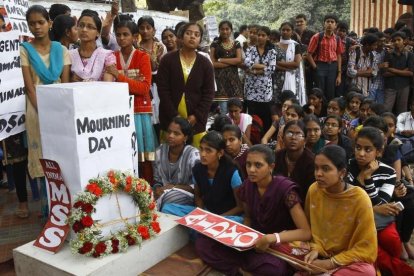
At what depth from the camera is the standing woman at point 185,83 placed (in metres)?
4.51

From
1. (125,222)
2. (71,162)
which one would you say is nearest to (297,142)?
(125,222)

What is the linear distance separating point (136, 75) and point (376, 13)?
49.7ft

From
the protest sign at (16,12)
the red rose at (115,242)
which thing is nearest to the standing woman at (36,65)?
the protest sign at (16,12)

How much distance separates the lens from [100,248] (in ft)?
9.31

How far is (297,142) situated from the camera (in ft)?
12.7

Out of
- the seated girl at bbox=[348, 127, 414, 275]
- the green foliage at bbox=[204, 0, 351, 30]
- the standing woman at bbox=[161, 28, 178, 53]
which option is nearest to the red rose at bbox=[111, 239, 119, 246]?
the seated girl at bbox=[348, 127, 414, 275]

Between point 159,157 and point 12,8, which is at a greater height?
point 12,8

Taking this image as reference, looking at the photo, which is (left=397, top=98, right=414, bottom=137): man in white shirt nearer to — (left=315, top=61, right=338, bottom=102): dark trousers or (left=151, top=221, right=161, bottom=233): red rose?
(left=315, top=61, right=338, bottom=102): dark trousers

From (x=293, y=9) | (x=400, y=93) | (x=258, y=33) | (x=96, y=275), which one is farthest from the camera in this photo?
(x=293, y=9)

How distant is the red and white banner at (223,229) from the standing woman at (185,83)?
53.0 inches

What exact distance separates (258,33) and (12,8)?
10.9ft

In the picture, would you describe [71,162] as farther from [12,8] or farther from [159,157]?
[12,8]

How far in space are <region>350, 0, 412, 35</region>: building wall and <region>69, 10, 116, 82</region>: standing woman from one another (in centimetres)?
1182

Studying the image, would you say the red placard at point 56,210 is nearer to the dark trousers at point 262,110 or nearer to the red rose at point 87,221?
the red rose at point 87,221
